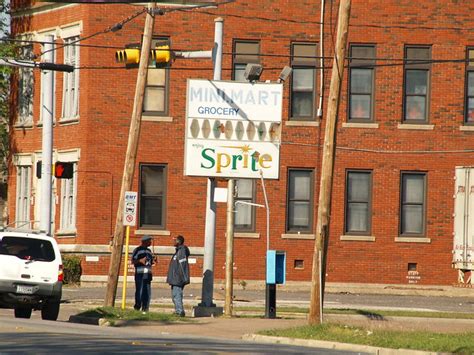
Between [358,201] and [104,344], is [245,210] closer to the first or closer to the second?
[358,201]

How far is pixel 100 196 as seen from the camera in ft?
143

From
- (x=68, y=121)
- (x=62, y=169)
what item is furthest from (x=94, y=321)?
(x=68, y=121)

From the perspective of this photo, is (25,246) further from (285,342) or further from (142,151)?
(142,151)

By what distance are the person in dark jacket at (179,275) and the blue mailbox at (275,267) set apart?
71.2 inches

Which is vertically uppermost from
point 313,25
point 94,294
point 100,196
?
point 313,25

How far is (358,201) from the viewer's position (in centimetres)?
4462

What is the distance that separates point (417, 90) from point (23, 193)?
13597 millimetres

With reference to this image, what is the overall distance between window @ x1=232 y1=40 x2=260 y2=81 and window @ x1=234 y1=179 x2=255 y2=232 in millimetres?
3334

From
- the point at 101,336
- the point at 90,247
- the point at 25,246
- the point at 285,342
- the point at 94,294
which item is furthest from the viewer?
the point at 90,247

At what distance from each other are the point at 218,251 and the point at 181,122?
161 inches

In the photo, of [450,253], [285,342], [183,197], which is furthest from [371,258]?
[285,342]

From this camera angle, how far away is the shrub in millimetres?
42812

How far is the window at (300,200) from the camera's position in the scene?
4453 centimetres

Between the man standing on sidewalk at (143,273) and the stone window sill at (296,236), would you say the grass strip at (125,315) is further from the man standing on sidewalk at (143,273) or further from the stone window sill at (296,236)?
the stone window sill at (296,236)
